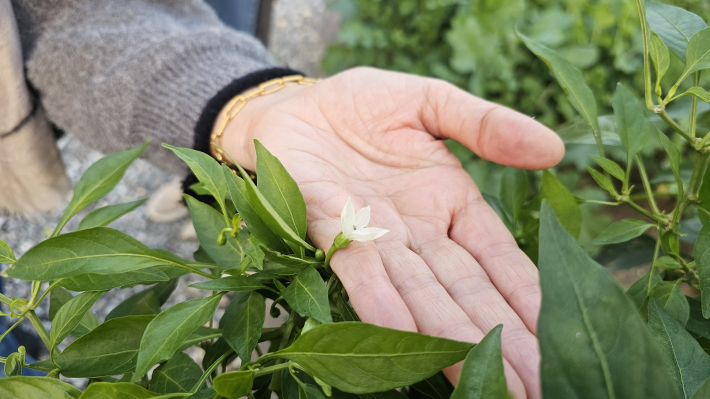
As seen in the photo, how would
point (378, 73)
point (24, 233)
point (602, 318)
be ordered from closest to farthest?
point (602, 318) → point (378, 73) → point (24, 233)

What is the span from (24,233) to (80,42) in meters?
0.44

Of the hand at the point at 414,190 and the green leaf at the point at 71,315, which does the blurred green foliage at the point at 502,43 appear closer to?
the hand at the point at 414,190

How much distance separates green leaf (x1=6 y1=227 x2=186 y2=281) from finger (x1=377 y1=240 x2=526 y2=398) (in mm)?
213

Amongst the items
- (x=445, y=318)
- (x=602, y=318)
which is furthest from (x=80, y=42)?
(x=602, y=318)

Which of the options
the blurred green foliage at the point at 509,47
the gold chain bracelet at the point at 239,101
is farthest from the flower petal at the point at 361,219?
the blurred green foliage at the point at 509,47

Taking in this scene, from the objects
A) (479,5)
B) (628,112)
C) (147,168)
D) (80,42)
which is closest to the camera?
(628,112)

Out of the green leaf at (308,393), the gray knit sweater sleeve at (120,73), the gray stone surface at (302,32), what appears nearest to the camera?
the green leaf at (308,393)

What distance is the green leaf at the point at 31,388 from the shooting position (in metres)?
0.33

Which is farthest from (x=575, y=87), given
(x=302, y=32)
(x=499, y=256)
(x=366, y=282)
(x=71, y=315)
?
(x=302, y=32)

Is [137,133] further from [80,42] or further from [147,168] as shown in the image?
[147,168]

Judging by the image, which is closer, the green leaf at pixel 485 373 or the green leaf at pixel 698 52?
the green leaf at pixel 485 373

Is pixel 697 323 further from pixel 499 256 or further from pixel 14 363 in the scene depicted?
pixel 14 363

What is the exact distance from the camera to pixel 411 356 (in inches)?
11.5

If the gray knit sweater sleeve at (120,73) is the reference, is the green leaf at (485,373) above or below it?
above
